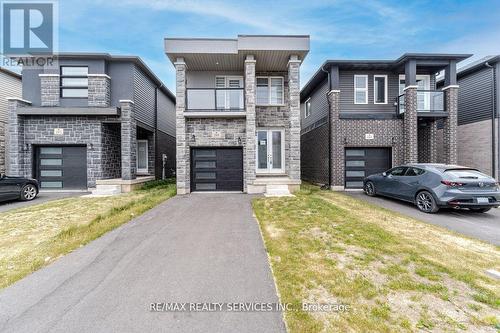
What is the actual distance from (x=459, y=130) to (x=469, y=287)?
15859 mm

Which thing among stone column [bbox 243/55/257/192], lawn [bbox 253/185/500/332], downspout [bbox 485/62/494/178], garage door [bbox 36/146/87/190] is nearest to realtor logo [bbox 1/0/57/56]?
garage door [bbox 36/146/87/190]

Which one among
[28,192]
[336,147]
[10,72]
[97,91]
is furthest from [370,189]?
[10,72]

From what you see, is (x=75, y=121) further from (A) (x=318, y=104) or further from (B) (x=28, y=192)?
(A) (x=318, y=104)

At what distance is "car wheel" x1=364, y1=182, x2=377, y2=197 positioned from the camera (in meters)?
9.89

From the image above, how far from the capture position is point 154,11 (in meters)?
11.7

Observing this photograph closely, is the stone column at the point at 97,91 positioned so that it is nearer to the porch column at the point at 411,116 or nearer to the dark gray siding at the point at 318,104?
the dark gray siding at the point at 318,104

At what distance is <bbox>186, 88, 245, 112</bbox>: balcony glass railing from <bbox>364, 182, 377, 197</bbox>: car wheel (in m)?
6.66

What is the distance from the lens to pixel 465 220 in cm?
633

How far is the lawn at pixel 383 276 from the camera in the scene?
2.32 meters

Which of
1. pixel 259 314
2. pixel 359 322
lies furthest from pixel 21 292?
pixel 359 322

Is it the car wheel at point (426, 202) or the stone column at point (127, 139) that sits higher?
the stone column at point (127, 139)

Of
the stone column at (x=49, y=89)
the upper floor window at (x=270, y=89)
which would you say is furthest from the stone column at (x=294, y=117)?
the stone column at (x=49, y=89)

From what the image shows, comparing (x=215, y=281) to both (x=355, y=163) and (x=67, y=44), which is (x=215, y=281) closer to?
(x=355, y=163)

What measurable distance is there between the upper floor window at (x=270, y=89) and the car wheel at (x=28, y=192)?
34.6ft
